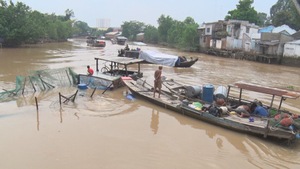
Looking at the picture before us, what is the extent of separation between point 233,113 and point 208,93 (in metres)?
1.52

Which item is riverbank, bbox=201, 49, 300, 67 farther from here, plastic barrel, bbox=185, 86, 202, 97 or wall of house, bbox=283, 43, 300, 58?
plastic barrel, bbox=185, 86, 202, 97

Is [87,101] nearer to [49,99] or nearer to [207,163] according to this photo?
[49,99]

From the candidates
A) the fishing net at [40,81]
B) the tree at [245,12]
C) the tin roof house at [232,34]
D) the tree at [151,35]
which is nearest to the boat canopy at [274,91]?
the fishing net at [40,81]

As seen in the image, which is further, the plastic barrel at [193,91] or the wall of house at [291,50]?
the wall of house at [291,50]

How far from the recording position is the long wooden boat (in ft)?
26.6

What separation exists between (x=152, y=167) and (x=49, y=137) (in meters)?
3.49

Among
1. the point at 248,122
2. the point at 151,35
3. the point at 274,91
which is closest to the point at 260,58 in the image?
the point at 274,91

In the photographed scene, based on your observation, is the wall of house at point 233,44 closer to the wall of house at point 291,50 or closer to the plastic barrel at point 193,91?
the wall of house at point 291,50

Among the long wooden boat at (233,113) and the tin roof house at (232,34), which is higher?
the tin roof house at (232,34)

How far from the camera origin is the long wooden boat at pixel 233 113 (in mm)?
8109

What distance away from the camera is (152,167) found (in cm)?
688

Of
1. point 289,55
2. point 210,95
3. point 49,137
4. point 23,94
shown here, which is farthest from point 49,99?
point 289,55

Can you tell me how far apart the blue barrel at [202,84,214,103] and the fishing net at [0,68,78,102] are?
24.4ft

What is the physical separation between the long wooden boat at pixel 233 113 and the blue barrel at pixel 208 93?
0.58 ft
